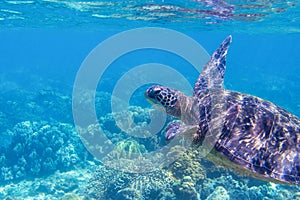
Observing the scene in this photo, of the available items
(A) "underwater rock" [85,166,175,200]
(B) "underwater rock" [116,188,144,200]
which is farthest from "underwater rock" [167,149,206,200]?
(B) "underwater rock" [116,188,144,200]

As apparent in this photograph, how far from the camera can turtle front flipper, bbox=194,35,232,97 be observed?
7.04 m

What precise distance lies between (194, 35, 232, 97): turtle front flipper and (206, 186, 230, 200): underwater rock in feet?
10.6

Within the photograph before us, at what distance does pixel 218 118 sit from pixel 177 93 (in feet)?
3.83

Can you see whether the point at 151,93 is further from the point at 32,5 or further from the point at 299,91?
the point at 299,91

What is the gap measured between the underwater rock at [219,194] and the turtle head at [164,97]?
3361 millimetres

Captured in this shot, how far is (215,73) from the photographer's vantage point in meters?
7.29

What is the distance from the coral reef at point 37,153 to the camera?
1127cm

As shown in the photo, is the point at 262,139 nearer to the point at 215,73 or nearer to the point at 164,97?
the point at 164,97

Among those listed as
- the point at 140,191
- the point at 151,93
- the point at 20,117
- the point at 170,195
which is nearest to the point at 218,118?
the point at 151,93

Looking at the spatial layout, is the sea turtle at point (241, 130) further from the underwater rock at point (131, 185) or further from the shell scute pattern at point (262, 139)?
the underwater rock at point (131, 185)

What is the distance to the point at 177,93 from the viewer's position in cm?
595

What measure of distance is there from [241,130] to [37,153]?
9.84m

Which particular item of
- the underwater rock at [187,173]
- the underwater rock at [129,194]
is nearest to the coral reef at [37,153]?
the underwater rock at [129,194]

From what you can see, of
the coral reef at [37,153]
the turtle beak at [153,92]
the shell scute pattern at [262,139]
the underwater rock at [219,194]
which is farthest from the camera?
the coral reef at [37,153]
